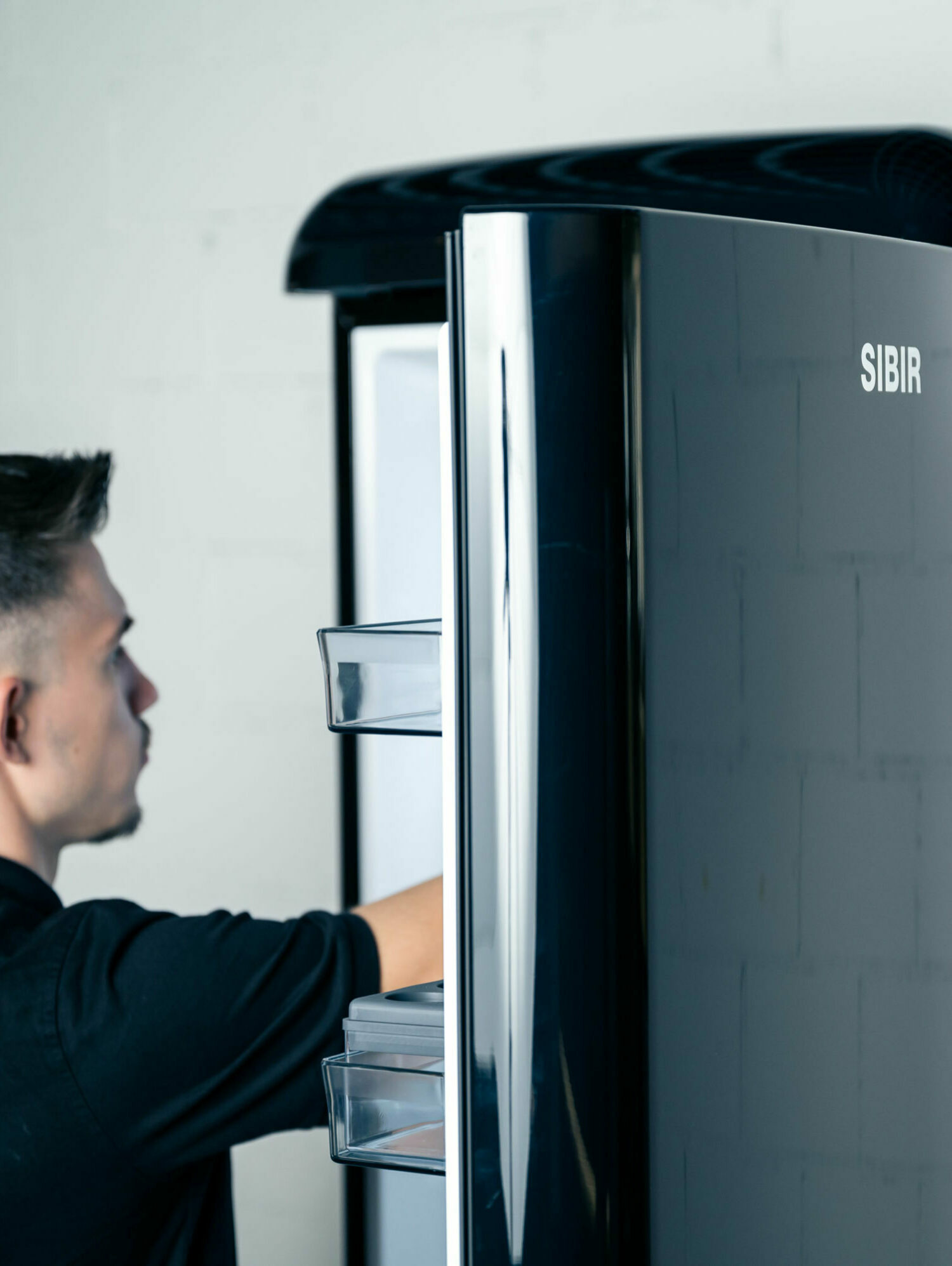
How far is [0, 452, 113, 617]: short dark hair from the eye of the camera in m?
1.12

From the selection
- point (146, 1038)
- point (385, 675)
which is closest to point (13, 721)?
point (146, 1038)

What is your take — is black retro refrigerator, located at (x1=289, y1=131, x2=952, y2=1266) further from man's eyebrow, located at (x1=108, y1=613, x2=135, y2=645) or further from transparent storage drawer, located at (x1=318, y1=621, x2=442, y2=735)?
man's eyebrow, located at (x1=108, y1=613, x2=135, y2=645)

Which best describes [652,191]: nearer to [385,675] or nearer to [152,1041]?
[385,675]

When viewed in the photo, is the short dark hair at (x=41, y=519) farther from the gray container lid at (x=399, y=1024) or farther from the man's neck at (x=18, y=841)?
the gray container lid at (x=399, y=1024)

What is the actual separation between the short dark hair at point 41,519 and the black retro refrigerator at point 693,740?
0.50 m

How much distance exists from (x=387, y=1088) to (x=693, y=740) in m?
0.31

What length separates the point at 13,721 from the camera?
111 cm

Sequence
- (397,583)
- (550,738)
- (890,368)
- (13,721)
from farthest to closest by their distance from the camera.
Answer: (397,583)
(13,721)
(890,368)
(550,738)

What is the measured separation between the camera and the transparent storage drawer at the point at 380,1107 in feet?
2.43

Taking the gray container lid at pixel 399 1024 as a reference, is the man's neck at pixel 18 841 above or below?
above

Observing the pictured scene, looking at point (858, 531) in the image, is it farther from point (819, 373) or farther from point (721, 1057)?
point (721, 1057)

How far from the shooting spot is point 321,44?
1647mm

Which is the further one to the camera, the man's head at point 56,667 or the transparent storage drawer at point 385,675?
the man's head at point 56,667

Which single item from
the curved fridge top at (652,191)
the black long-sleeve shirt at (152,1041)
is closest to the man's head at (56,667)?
the black long-sleeve shirt at (152,1041)
